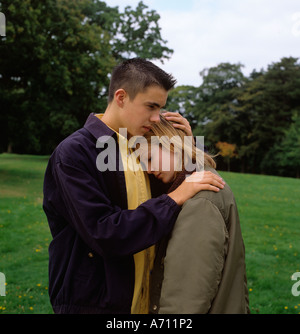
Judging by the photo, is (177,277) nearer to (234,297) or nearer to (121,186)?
(234,297)

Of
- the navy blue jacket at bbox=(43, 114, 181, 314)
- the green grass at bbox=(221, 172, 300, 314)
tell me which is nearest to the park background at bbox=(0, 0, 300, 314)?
the green grass at bbox=(221, 172, 300, 314)

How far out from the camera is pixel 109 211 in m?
1.82

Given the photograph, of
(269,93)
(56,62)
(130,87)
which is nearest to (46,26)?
(56,62)

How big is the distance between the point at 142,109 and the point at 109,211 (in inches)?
28.4

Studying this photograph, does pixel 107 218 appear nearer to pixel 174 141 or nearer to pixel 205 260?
pixel 205 260

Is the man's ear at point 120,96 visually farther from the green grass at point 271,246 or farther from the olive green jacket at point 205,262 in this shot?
the green grass at point 271,246

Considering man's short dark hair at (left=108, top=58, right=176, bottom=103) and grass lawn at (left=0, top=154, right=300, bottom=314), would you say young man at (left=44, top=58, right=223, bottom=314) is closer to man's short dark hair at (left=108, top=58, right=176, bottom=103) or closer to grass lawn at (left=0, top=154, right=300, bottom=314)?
man's short dark hair at (left=108, top=58, right=176, bottom=103)

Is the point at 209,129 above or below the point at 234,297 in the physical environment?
above

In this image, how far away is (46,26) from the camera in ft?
53.2

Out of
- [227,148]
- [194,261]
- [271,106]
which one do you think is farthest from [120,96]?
[227,148]

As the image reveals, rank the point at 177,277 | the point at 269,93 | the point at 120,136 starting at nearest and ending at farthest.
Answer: the point at 177,277
the point at 120,136
the point at 269,93

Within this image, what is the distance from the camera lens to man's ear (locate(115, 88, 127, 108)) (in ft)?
7.33

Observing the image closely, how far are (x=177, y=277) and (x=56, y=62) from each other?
16.1m

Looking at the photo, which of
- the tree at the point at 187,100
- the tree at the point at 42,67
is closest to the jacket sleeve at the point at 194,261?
the tree at the point at 42,67
